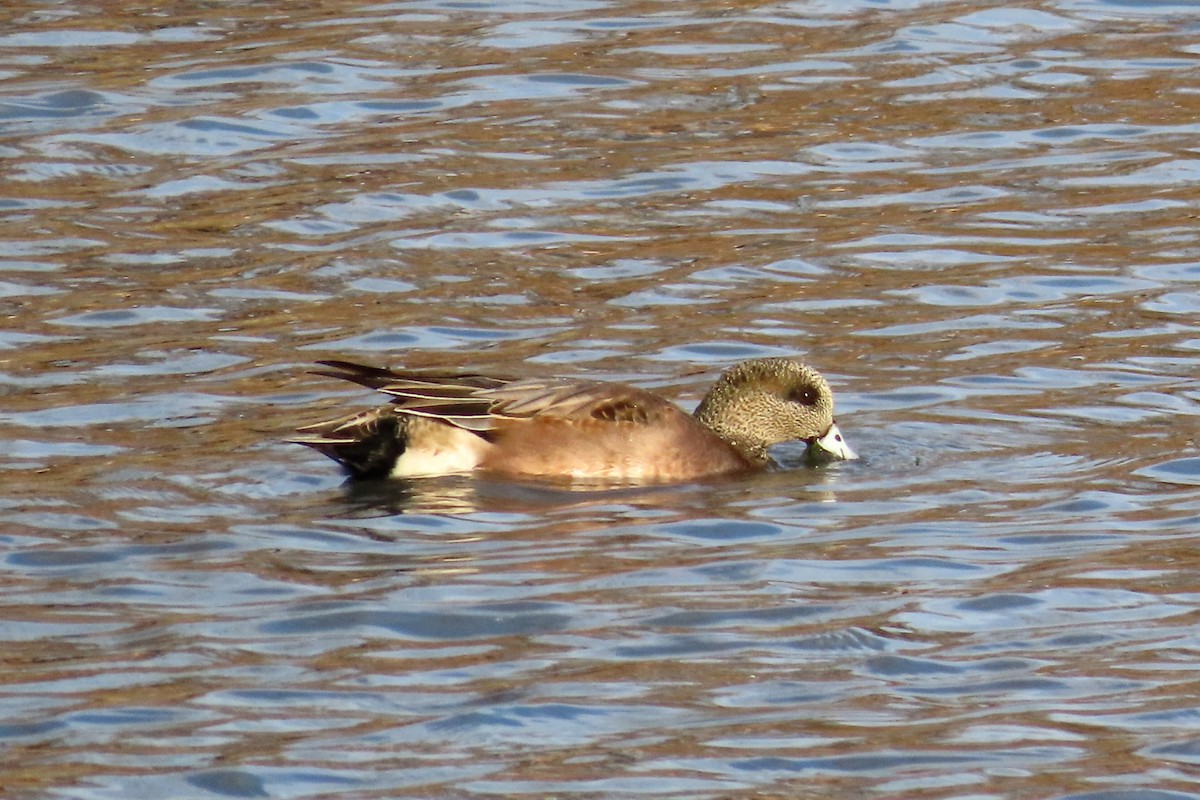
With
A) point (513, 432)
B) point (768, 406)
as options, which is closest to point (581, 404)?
point (513, 432)

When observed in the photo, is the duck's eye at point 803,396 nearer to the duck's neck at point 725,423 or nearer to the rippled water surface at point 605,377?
the duck's neck at point 725,423

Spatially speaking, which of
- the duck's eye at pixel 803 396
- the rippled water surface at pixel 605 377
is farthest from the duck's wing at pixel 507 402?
the duck's eye at pixel 803 396

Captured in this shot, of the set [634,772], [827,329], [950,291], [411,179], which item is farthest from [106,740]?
[411,179]

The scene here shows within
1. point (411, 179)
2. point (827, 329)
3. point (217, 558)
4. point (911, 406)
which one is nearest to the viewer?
point (217, 558)

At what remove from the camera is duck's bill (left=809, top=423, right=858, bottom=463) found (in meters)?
8.86

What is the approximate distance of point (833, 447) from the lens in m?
8.93

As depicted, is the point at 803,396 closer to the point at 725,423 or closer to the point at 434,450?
the point at 725,423

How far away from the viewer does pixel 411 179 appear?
40.6 feet

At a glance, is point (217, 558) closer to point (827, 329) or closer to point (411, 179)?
point (827, 329)

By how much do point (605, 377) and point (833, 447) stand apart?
115cm

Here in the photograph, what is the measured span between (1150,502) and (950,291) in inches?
118

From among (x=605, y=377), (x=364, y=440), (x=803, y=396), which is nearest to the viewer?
(x=364, y=440)

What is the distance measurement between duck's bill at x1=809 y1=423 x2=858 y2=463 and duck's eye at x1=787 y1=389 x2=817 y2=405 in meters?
0.12

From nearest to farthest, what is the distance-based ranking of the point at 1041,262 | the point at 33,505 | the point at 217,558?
the point at 217,558 → the point at 33,505 → the point at 1041,262
